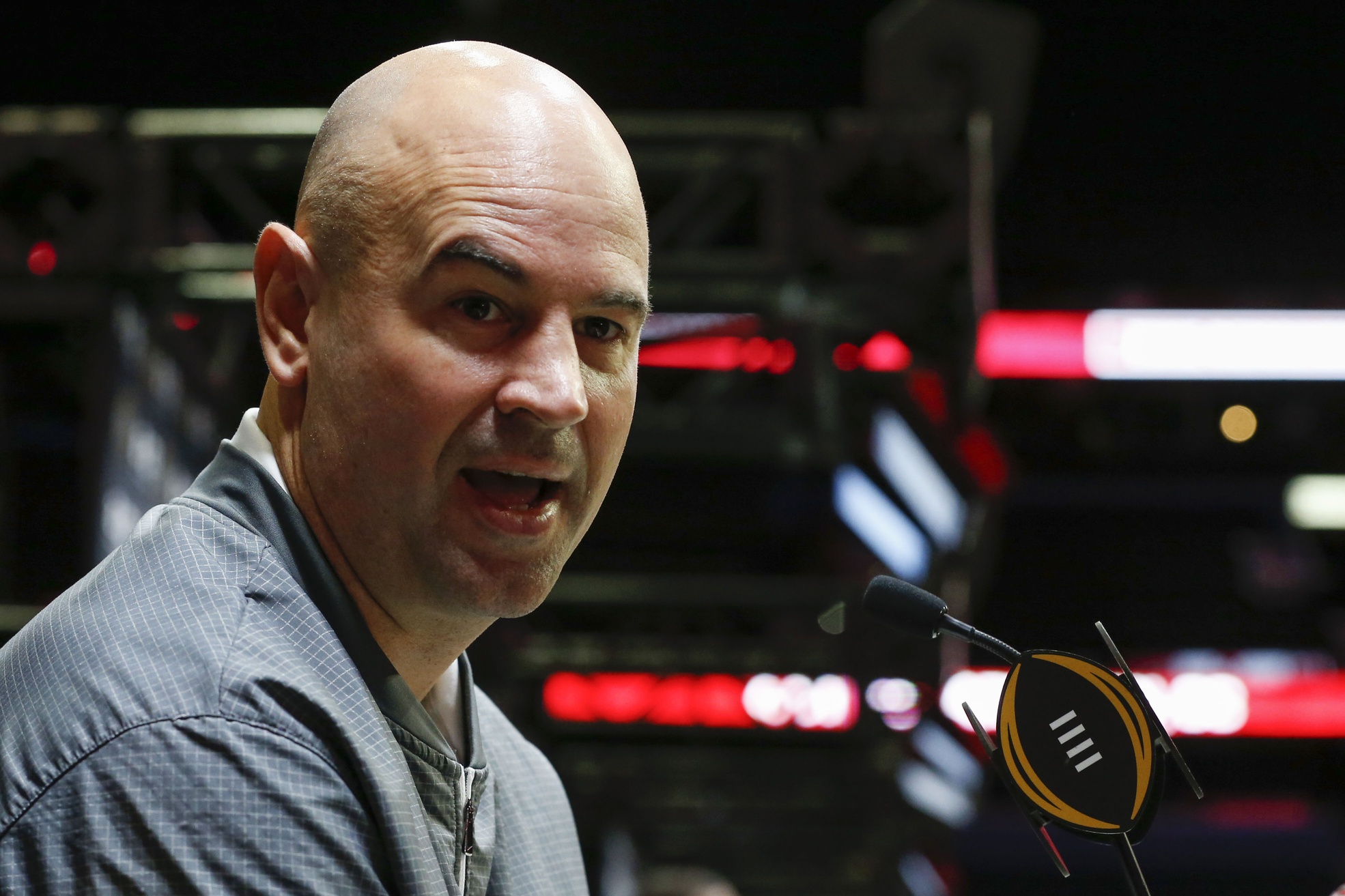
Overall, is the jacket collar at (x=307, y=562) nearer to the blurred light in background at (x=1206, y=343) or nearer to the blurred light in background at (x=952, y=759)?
the blurred light in background at (x=1206, y=343)

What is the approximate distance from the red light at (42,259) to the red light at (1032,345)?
5.01 meters

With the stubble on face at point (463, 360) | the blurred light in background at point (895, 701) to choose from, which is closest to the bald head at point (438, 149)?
the stubble on face at point (463, 360)

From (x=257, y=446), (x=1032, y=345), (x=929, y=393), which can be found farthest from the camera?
(x=1032, y=345)

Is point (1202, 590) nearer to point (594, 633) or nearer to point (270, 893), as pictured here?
point (594, 633)

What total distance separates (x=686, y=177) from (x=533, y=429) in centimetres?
316

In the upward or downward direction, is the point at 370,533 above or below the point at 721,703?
below

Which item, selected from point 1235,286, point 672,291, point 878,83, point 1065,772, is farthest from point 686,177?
point 1235,286

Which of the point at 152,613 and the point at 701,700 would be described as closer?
the point at 152,613

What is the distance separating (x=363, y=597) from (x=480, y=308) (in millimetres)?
276

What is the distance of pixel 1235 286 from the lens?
9.43 m

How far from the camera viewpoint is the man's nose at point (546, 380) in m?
1.01

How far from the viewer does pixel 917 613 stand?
1.02 m

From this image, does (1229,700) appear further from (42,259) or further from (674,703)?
(42,259)

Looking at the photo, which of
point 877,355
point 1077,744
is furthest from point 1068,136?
point 1077,744
